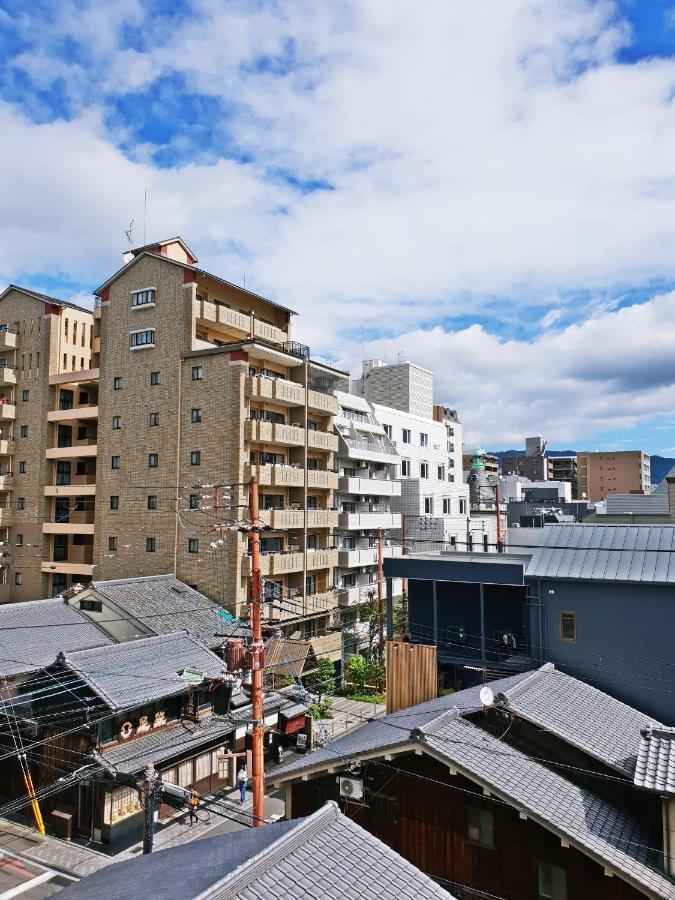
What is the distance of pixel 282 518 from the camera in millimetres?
40219

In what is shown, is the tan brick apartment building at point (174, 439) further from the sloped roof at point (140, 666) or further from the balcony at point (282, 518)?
the sloped roof at point (140, 666)

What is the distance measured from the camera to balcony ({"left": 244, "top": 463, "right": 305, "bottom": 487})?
38.8 m

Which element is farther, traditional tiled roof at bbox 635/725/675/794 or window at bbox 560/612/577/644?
window at bbox 560/612/577/644

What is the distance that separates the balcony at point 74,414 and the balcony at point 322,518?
16.4 metres

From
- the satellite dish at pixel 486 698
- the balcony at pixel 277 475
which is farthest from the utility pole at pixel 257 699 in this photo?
the balcony at pixel 277 475

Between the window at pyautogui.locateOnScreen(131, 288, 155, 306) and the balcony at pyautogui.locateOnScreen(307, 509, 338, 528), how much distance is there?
1725cm

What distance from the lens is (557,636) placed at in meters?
24.1

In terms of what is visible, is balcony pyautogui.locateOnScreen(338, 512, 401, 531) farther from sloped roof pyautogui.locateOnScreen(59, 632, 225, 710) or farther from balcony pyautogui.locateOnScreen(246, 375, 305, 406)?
sloped roof pyautogui.locateOnScreen(59, 632, 225, 710)

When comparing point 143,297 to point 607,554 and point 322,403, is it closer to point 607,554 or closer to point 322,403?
point 322,403

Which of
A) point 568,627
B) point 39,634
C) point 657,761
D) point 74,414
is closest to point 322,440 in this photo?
point 74,414

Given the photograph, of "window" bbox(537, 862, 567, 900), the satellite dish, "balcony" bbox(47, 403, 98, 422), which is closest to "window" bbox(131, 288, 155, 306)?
"balcony" bbox(47, 403, 98, 422)

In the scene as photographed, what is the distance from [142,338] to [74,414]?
7906 mm

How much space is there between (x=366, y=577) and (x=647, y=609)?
29.3 m

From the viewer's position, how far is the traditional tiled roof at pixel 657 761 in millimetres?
14471
